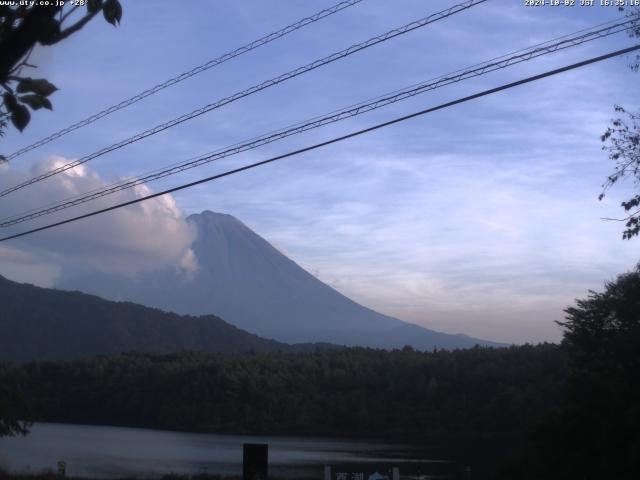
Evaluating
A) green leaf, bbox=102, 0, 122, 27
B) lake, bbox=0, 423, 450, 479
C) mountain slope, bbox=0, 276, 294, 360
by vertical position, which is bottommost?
lake, bbox=0, 423, 450, 479

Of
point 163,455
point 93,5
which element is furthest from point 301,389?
point 93,5

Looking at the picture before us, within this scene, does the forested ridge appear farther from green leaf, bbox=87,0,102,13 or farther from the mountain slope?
green leaf, bbox=87,0,102,13

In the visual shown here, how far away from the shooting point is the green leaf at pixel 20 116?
371cm

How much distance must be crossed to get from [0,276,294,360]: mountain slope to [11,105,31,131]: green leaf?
106650 millimetres

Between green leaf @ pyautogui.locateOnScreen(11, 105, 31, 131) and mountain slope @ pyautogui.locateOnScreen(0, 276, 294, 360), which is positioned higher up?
mountain slope @ pyautogui.locateOnScreen(0, 276, 294, 360)

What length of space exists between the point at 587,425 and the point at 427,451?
1896 cm

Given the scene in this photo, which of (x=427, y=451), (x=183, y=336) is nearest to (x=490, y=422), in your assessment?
(x=427, y=451)

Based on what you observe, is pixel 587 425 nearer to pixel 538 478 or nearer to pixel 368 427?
pixel 538 478

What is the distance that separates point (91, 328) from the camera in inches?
4636

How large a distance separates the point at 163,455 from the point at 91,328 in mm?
82893

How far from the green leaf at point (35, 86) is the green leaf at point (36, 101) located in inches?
1.0

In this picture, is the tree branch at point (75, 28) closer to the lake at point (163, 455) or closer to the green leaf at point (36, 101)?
the green leaf at point (36, 101)

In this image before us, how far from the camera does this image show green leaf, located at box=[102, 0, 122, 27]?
376 cm

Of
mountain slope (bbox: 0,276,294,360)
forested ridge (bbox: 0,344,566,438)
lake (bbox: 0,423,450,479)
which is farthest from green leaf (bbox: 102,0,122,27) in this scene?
mountain slope (bbox: 0,276,294,360)
